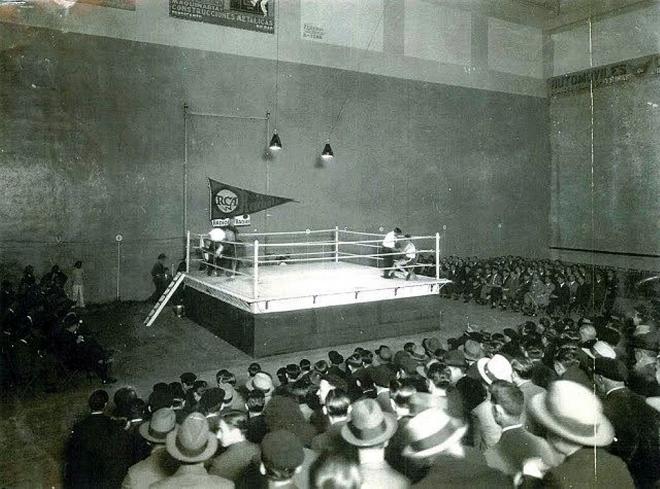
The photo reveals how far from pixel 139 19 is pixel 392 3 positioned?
23.0ft

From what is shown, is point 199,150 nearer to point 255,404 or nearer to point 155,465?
point 255,404

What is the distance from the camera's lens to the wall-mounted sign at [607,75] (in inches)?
584

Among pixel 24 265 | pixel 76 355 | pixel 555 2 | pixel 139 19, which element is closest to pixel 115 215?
pixel 24 265

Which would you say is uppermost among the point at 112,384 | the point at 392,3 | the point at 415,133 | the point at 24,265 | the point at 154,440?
the point at 392,3

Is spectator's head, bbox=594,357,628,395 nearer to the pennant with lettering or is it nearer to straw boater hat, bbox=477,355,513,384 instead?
straw boater hat, bbox=477,355,513,384

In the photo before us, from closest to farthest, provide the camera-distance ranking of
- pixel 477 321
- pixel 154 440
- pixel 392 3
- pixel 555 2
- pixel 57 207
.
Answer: pixel 154 440
pixel 477 321
pixel 57 207
pixel 392 3
pixel 555 2

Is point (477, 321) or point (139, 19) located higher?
point (139, 19)

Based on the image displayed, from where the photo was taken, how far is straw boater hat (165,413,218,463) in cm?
254

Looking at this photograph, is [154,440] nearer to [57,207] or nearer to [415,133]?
[57,207]

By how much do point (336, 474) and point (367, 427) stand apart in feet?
1.08

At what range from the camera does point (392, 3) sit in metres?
14.7

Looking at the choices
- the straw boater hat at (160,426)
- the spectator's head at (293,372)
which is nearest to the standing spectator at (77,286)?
the spectator's head at (293,372)

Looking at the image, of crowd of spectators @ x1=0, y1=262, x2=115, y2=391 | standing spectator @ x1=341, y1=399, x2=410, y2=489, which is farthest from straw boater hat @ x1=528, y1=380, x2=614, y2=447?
crowd of spectators @ x1=0, y1=262, x2=115, y2=391

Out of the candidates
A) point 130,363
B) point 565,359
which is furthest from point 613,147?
point 130,363
